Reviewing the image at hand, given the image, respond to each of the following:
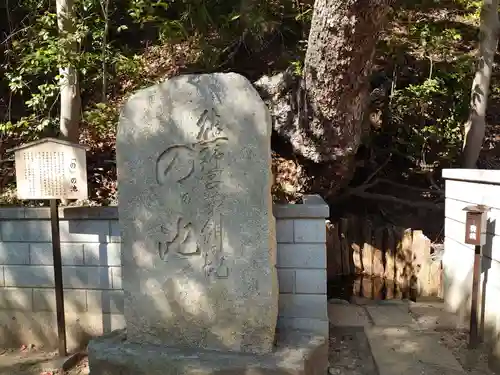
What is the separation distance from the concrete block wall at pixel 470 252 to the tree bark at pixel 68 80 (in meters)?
5.07

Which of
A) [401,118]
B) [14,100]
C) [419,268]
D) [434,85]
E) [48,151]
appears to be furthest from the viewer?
[14,100]

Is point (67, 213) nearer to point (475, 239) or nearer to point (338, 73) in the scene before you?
point (338, 73)

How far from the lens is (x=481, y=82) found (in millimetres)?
7234

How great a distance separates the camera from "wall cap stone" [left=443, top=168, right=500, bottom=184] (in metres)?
4.04

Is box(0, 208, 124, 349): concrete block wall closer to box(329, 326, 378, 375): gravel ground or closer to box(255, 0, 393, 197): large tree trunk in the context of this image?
box(329, 326, 378, 375): gravel ground

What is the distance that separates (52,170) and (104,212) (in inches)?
23.8

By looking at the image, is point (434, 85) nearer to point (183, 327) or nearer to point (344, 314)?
point (344, 314)

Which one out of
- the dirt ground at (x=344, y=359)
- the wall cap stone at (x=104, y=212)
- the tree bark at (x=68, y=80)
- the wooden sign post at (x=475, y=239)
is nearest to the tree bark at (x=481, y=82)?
the wooden sign post at (x=475, y=239)

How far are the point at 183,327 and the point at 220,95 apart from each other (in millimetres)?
1871

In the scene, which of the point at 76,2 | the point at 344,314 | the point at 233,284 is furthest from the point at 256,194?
the point at 76,2

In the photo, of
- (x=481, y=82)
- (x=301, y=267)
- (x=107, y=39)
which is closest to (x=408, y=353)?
(x=301, y=267)

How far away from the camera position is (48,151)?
3.98m

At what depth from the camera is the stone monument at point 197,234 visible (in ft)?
10.9

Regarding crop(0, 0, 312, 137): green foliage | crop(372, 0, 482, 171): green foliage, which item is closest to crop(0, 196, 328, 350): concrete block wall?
crop(0, 0, 312, 137): green foliage
